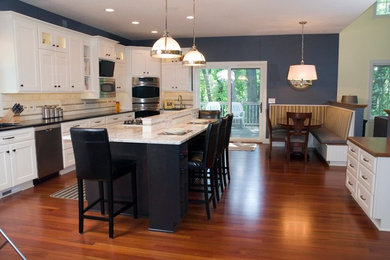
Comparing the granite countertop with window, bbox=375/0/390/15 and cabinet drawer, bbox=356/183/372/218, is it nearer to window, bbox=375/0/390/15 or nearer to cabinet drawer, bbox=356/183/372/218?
cabinet drawer, bbox=356/183/372/218

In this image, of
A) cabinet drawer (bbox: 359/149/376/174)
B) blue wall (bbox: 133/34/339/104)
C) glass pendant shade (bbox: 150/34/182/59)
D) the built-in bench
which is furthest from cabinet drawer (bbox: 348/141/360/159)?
blue wall (bbox: 133/34/339/104)

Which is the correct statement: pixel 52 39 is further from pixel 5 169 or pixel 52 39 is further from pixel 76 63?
pixel 5 169

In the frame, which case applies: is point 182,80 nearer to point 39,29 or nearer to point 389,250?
point 39,29

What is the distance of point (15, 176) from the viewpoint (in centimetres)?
429

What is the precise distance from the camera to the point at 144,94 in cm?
791

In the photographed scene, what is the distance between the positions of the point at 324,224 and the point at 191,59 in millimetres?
2651

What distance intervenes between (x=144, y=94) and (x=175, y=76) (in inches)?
39.1

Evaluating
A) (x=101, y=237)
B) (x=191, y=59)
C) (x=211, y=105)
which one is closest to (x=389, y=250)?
(x=101, y=237)

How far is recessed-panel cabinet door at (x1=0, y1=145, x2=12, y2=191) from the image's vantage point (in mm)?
4062

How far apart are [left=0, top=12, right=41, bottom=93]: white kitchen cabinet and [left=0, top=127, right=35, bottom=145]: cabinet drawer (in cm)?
68

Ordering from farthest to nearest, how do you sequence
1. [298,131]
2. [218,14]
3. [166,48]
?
1. [298,131]
2. [218,14]
3. [166,48]

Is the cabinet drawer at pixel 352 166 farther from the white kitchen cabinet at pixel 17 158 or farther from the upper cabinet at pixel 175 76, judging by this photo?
the upper cabinet at pixel 175 76

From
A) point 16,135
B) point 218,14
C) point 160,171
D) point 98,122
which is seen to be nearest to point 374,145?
point 160,171

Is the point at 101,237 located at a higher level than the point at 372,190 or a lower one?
lower
